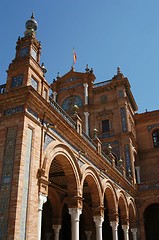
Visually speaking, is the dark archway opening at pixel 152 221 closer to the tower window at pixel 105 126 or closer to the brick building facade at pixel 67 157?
the brick building facade at pixel 67 157

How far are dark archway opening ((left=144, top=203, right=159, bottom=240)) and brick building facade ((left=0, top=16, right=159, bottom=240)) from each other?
0.08 meters

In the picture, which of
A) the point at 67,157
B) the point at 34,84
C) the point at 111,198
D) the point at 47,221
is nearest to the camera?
the point at 34,84

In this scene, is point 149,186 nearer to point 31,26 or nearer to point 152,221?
point 152,221

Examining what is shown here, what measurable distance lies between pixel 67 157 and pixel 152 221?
49.7 ft

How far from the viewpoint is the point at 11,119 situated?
371 inches

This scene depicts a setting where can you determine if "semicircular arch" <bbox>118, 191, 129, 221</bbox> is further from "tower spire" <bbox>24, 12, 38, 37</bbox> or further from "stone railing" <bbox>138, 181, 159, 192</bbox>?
"tower spire" <bbox>24, 12, 38, 37</bbox>

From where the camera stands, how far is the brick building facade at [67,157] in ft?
28.2

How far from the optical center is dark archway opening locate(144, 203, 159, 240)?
22695mm

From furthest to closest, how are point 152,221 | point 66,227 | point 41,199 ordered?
point 152,221 < point 66,227 < point 41,199

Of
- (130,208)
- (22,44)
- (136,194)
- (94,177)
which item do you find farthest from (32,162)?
(136,194)

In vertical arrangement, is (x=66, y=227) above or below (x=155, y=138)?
below

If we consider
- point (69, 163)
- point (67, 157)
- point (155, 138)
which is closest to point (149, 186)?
point (155, 138)

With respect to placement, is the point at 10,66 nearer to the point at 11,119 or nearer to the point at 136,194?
the point at 11,119

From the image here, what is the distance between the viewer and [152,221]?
2348cm
